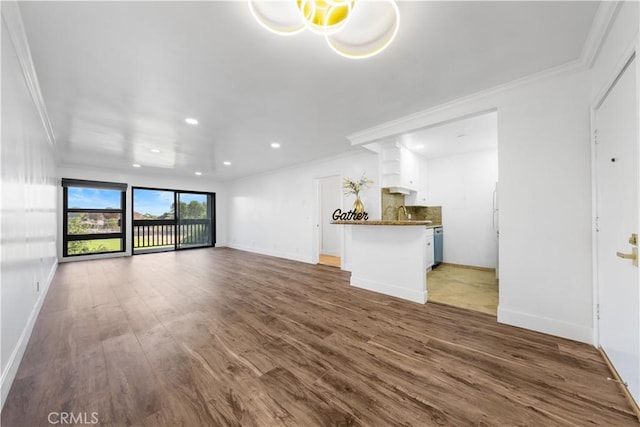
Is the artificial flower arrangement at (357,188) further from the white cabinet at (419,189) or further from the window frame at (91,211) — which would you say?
the window frame at (91,211)

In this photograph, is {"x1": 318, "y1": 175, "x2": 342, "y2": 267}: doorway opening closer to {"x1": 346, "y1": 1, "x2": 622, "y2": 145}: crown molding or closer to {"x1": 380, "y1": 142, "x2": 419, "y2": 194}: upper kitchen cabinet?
{"x1": 380, "y1": 142, "x2": 419, "y2": 194}: upper kitchen cabinet

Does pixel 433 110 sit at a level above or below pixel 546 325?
above

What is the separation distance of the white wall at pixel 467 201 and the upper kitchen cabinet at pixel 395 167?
4.37 feet

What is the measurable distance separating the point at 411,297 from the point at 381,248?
77 centimetres

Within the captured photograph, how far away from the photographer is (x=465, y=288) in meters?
3.58

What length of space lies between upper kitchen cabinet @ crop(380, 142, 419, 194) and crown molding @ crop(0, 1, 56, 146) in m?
4.17

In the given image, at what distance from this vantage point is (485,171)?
4840 mm

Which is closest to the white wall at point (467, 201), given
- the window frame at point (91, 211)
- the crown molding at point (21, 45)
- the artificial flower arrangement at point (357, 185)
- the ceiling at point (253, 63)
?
the artificial flower arrangement at point (357, 185)

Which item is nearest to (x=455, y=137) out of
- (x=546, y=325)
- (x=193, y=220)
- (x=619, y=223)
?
(x=619, y=223)

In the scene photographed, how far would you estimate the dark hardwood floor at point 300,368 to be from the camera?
1341 mm

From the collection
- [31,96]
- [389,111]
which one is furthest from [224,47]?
[31,96]

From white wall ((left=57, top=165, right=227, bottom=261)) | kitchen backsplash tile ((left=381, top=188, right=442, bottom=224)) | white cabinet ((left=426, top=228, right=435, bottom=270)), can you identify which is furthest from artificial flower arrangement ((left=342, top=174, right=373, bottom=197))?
white wall ((left=57, top=165, right=227, bottom=261))

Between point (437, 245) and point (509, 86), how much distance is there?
3.48 m

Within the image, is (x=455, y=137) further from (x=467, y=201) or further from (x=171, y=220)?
(x=171, y=220)
